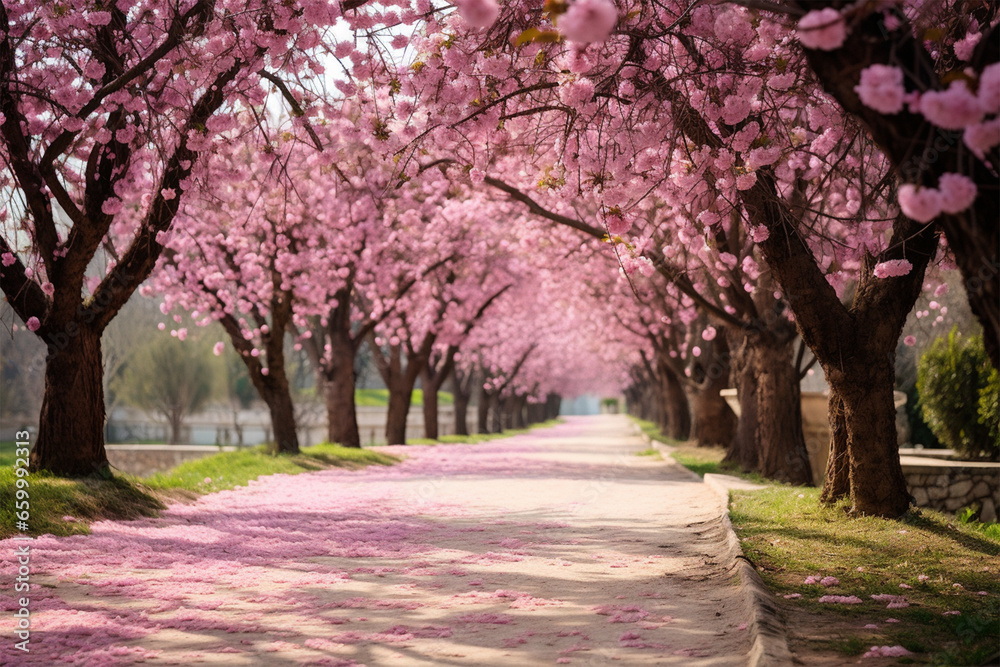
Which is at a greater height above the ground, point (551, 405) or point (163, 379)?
point (163, 379)

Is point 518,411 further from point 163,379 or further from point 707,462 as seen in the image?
point 707,462

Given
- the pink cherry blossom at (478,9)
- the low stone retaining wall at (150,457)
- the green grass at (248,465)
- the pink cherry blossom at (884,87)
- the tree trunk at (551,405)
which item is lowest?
the low stone retaining wall at (150,457)

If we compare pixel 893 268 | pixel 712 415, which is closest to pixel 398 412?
pixel 712 415

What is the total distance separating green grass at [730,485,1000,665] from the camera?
447 cm

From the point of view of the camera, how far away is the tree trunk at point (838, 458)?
835 cm

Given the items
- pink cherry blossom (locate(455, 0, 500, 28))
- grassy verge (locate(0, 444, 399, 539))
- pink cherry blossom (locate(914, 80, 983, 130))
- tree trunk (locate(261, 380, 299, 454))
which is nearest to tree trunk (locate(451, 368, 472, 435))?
tree trunk (locate(261, 380, 299, 454))

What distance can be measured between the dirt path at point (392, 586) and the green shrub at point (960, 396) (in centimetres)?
558

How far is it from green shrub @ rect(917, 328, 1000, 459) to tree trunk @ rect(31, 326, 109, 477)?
1244 cm

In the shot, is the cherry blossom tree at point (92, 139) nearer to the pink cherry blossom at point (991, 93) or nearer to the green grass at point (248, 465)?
the green grass at point (248, 465)

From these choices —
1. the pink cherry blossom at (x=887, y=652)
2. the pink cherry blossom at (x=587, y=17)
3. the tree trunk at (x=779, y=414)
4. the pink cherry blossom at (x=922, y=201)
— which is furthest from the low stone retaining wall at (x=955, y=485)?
the pink cherry blossom at (x=587, y=17)

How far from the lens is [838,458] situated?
333 inches

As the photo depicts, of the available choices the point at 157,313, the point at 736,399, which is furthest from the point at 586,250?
the point at 157,313

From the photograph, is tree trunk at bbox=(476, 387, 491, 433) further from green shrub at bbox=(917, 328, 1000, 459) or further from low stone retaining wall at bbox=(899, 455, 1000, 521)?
low stone retaining wall at bbox=(899, 455, 1000, 521)
